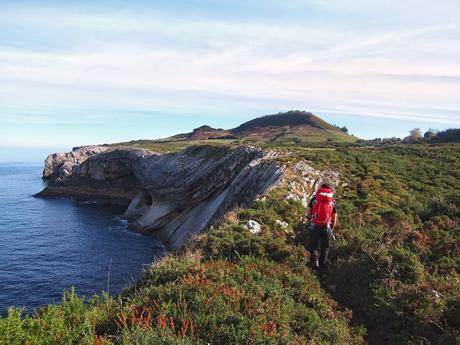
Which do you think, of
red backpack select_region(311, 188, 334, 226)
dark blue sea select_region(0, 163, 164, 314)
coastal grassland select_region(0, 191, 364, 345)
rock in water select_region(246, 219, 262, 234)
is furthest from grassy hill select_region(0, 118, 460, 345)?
dark blue sea select_region(0, 163, 164, 314)

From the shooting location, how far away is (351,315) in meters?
10.9

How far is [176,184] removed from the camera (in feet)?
200

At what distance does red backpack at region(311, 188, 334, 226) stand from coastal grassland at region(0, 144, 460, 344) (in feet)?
4.76

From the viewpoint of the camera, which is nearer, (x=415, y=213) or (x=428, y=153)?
(x=415, y=213)

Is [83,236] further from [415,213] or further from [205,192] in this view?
[415,213]

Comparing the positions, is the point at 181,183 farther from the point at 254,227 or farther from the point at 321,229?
the point at 321,229

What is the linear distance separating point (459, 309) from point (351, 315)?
112 inches

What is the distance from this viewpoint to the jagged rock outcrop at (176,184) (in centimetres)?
3572

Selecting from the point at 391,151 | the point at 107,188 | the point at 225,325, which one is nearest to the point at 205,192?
the point at 391,151

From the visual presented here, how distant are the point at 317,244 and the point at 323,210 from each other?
1396mm

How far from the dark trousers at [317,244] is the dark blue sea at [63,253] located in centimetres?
1050

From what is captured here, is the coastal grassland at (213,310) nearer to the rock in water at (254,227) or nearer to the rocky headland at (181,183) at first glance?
the rock in water at (254,227)

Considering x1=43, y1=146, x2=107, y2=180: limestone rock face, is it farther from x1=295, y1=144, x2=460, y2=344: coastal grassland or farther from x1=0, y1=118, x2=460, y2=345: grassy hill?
x1=0, y1=118, x2=460, y2=345: grassy hill

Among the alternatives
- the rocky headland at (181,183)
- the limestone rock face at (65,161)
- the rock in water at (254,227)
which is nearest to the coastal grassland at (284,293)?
the rock in water at (254,227)
